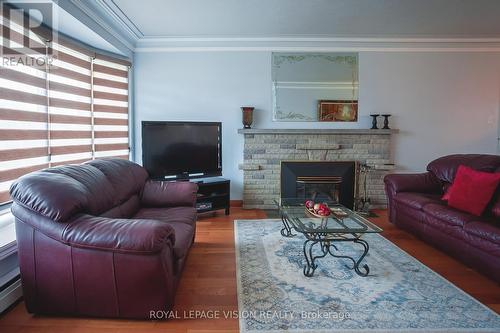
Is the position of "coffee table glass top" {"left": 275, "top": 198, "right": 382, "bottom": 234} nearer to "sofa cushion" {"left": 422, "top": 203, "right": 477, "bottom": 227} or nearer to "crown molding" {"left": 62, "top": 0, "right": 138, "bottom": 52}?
"sofa cushion" {"left": 422, "top": 203, "right": 477, "bottom": 227}

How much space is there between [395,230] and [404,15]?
8.41 feet

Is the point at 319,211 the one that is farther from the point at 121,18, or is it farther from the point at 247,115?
the point at 121,18

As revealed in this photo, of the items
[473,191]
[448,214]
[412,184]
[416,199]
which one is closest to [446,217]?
[448,214]

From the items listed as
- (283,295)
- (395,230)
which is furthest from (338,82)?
(283,295)

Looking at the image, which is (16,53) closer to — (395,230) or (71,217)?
(71,217)

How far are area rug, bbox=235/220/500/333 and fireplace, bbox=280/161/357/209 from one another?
5.61 feet

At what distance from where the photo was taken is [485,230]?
242 cm

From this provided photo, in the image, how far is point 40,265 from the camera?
5.91 ft

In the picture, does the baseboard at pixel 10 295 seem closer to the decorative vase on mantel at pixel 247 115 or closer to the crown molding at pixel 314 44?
the decorative vase on mantel at pixel 247 115

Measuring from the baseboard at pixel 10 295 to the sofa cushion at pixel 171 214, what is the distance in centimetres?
93

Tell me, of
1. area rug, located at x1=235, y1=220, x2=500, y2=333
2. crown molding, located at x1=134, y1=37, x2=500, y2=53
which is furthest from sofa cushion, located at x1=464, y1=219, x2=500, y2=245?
crown molding, located at x1=134, y1=37, x2=500, y2=53

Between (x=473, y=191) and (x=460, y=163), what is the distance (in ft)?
2.31

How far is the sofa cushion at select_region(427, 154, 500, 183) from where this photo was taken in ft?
10.7

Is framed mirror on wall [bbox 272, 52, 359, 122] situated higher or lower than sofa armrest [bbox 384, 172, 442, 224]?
higher
